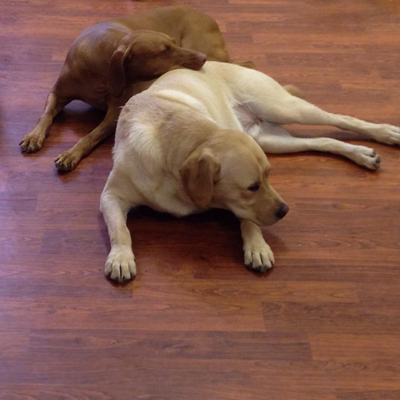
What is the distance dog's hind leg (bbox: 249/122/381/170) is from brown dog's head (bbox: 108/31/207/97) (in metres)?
0.44

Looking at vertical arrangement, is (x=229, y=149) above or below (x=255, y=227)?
above

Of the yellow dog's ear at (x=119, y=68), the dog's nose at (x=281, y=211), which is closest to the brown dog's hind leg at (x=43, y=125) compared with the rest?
the yellow dog's ear at (x=119, y=68)

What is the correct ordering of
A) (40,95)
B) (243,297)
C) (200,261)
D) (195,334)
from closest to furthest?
(195,334) < (243,297) < (200,261) < (40,95)

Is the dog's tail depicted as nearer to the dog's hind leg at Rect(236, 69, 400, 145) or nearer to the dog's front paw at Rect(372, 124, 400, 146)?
the dog's hind leg at Rect(236, 69, 400, 145)

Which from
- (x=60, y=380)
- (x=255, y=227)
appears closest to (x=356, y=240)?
(x=255, y=227)

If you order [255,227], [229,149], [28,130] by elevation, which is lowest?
[28,130]

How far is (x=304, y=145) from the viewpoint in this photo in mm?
2379

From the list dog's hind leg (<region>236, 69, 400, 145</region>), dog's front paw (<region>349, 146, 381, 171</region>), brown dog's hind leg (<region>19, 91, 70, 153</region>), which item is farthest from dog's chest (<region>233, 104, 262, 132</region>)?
brown dog's hind leg (<region>19, 91, 70, 153</region>)

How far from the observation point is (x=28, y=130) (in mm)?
2518

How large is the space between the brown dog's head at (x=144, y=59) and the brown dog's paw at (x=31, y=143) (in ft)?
1.34

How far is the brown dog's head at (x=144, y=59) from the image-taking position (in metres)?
2.30

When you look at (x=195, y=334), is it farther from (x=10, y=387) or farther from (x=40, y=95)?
(x=40, y=95)

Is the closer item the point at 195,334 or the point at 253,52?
the point at 195,334

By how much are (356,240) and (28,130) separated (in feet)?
5.31
